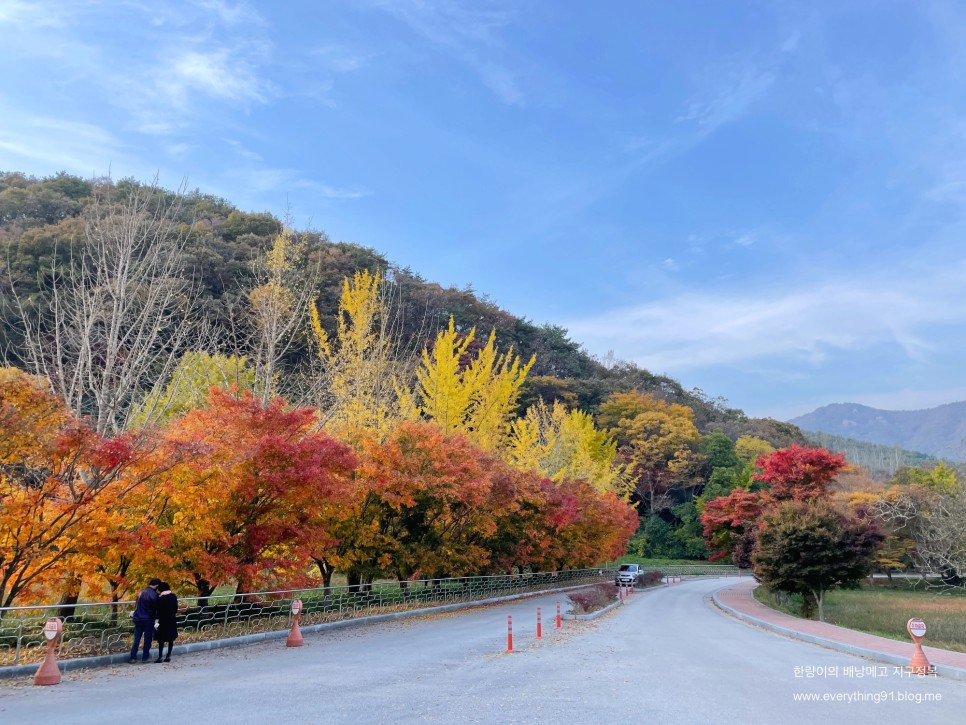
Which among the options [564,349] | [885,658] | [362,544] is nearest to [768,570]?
[885,658]

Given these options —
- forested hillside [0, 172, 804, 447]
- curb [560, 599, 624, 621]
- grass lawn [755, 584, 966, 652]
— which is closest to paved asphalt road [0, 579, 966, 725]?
curb [560, 599, 624, 621]

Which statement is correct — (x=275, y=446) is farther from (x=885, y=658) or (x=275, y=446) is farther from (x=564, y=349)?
(x=564, y=349)

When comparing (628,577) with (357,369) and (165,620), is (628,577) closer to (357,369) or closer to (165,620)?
(357,369)

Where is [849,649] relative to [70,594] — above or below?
below

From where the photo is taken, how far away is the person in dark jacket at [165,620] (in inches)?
450

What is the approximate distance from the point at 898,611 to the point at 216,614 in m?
26.7

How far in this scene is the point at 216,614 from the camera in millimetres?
14648

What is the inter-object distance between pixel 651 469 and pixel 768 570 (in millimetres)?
48788

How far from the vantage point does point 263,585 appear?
15.6 m

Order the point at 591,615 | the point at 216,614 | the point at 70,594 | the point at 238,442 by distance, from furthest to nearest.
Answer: the point at 591,615 → the point at 216,614 → the point at 238,442 → the point at 70,594

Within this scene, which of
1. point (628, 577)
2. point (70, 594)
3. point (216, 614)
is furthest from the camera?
point (628, 577)

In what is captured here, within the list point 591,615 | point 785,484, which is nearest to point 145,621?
point 591,615

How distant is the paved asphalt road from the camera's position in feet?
25.1

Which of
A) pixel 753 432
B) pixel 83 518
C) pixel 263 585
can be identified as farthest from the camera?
pixel 753 432
